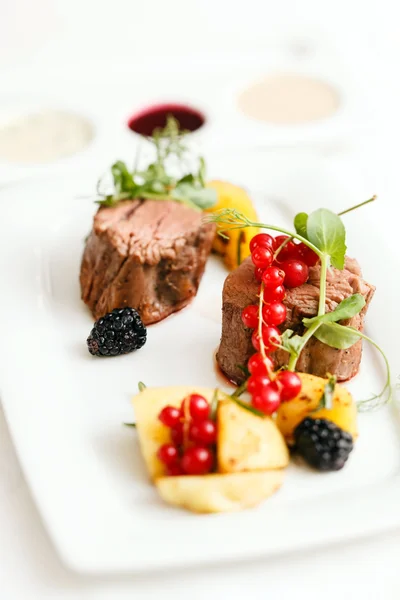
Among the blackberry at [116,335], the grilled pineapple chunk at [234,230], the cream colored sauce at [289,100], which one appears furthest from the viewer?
the cream colored sauce at [289,100]

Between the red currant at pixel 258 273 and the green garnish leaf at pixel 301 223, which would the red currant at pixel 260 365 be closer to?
the red currant at pixel 258 273

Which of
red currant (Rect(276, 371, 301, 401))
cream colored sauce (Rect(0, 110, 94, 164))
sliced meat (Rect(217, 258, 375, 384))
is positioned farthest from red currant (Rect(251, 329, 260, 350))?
cream colored sauce (Rect(0, 110, 94, 164))

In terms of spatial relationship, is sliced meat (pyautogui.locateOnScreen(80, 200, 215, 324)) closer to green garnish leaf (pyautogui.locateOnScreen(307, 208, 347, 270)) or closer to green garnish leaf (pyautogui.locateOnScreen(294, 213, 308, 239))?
green garnish leaf (pyautogui.locateOnScreen(294, 213, 308, 239))

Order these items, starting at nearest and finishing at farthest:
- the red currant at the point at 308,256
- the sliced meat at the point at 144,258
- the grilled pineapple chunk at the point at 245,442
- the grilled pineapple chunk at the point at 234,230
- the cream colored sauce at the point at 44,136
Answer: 1. the grilled pineapple chunk at the point at 245,442
2. the red currant at the point at 308,256
3. the sliced meat at the point at 144,258
4. the grilled pineapple chunk at the point at 234,230
5. the cream colored sauce at the point at 44,136

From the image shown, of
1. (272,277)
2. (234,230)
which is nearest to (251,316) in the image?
(272,277)

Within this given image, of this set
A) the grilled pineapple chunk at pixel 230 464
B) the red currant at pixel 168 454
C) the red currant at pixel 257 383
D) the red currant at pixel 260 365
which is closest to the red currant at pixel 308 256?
the red currant at pixel 260 365

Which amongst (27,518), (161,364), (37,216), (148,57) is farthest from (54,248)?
(148,57)
